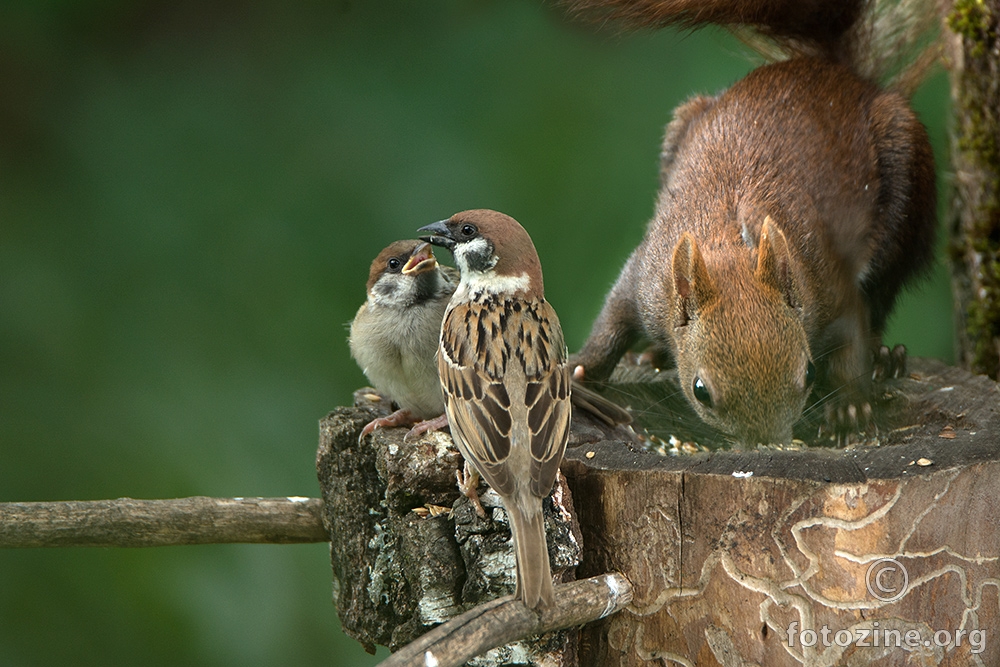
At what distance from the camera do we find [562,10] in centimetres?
260

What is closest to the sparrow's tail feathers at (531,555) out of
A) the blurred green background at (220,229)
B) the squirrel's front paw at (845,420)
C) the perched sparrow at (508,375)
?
the perched sparrow at (508,375)

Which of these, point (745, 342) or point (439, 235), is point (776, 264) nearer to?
point (745, 342)

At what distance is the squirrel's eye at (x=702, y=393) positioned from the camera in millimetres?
2107

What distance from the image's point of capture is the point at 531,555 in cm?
150

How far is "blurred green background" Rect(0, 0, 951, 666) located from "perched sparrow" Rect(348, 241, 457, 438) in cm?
63

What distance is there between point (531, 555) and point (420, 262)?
639 millimetres

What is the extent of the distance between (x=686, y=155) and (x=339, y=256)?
3.43ft

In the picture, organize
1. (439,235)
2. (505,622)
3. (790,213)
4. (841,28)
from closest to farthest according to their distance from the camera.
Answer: (505,622) < (439,235) < (790,213) < (841,28)

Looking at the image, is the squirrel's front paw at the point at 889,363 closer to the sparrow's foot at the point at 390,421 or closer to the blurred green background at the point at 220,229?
the blurred green background at the point at 220,229

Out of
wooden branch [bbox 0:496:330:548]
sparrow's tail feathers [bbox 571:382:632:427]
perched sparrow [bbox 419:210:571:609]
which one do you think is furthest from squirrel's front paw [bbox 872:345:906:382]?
wooden branch [bbox 0:496:330:548]

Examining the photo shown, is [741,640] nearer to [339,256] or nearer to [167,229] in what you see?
[339,256]

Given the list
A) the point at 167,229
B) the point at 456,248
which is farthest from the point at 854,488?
the point at 167,229

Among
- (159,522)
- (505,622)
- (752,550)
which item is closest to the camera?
(505,622)

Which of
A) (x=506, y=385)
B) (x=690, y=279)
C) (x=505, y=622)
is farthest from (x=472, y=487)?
(x=690, y=279)
